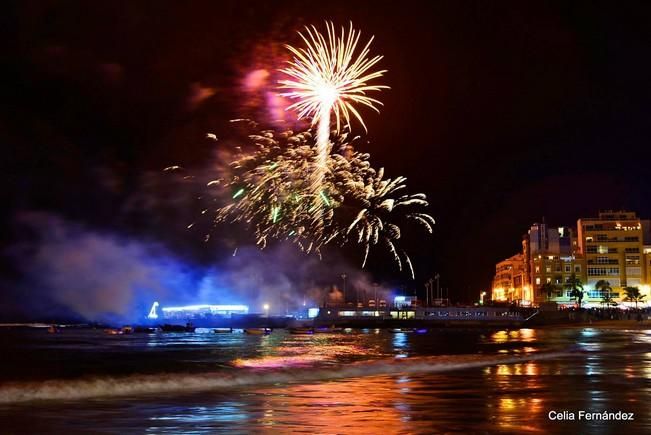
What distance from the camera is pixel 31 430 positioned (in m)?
17.2

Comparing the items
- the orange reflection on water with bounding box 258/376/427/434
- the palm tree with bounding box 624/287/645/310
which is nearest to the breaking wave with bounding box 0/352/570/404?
the orange reflection on water with bounding box 258/376/427/434

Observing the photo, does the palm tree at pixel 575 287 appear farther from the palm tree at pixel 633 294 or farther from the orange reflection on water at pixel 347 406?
the orange reflection on water at pixel 347 406

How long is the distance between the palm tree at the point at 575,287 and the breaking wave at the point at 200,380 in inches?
4785

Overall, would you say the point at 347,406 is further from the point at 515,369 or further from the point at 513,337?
the point at 513,337

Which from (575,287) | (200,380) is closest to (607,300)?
(575,287)

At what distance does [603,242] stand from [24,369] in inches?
5439

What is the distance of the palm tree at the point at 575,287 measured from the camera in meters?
148

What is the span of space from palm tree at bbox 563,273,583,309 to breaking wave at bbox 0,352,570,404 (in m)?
122

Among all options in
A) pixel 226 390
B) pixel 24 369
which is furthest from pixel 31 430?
pixel 24 369

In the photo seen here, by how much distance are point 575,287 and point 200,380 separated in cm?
13539

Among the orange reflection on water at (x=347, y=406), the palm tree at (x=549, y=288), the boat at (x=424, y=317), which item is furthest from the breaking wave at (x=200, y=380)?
the palm tree at (x=549, y=288)

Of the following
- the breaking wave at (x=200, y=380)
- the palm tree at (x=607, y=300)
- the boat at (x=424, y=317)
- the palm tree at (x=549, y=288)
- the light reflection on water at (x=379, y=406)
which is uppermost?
the palm tree at (x=549, y=288)

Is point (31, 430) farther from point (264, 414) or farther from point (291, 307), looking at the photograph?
point (291, 307)

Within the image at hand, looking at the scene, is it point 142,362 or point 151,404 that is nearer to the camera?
point 151,404
